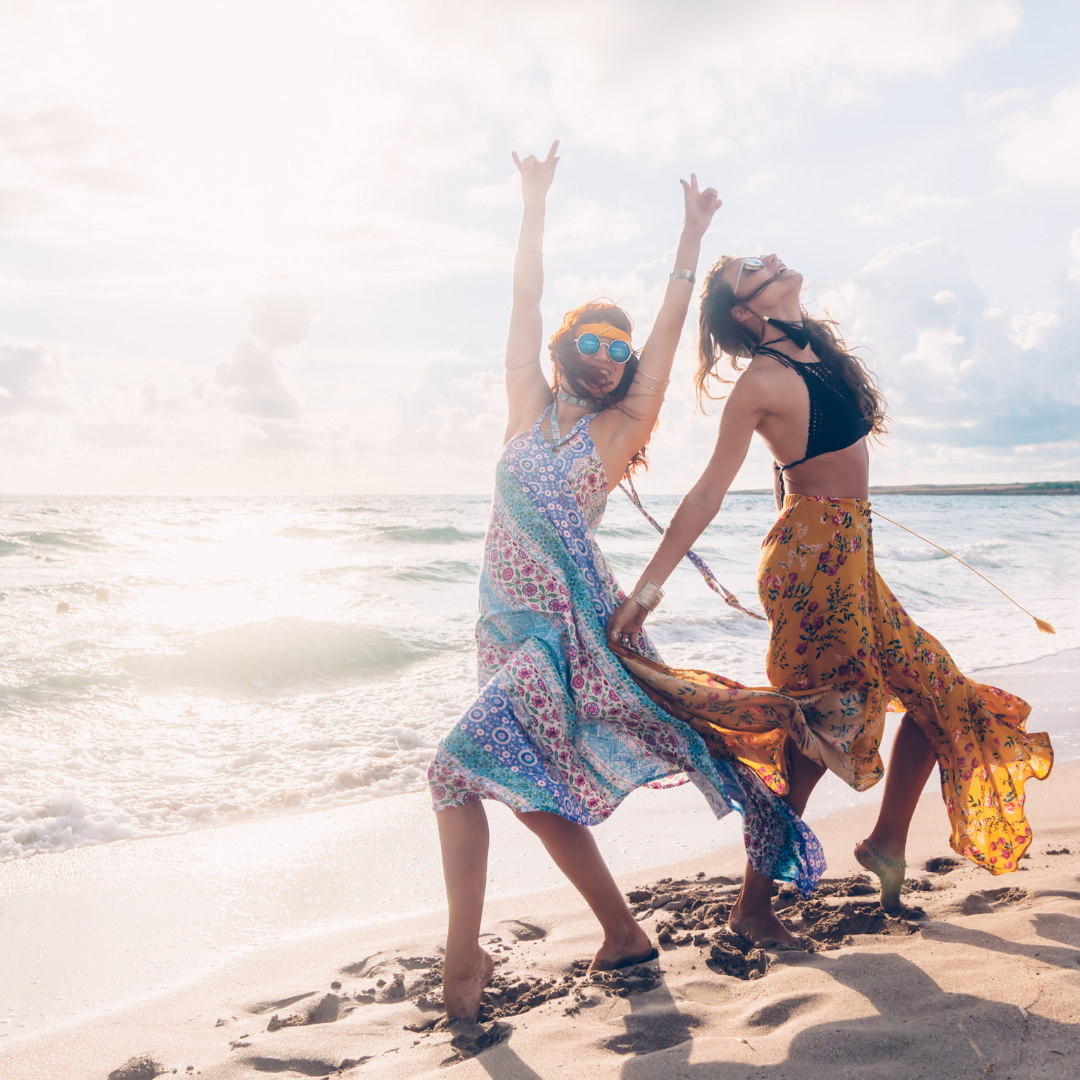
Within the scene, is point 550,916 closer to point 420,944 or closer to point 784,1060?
point 420,944

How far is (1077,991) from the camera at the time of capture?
1.91m

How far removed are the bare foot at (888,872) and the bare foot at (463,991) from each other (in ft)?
4.35

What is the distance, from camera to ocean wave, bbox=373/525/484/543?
22.2 m

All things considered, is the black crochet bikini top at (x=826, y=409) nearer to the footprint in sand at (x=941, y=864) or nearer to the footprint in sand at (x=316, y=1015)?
the footprint in sand at (x=941, y=864)

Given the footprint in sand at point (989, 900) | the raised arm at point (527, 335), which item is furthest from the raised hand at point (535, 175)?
the footprint in sand at point (989, 900)

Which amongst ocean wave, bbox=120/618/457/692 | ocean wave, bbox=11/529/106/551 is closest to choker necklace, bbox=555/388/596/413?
ocean wave, bbox=120/618/457/692

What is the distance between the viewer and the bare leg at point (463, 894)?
2.10m

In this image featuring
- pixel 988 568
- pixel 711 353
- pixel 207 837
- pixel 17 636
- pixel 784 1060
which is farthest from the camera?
pixel 988 568

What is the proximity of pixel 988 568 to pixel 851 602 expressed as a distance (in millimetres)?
17744

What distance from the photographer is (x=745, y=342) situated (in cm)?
256

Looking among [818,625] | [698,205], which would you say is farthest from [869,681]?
[698,205]

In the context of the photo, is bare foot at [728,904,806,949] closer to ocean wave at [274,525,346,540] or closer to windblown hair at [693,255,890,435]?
windblown hair at [693,255,890,435]

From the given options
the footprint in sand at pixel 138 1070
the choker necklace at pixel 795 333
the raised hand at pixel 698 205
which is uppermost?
the raised hand at pixel 698 205

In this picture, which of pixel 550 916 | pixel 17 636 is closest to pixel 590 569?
pixel 550 916
